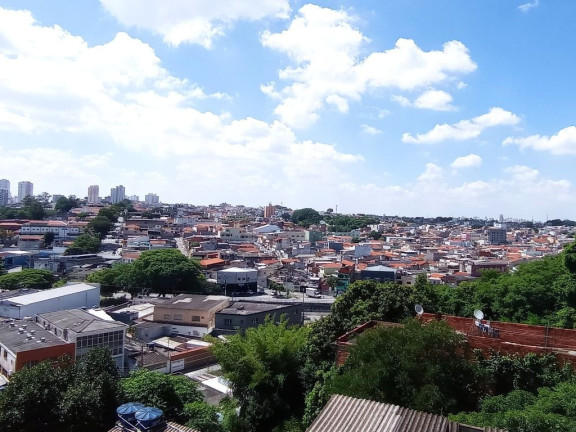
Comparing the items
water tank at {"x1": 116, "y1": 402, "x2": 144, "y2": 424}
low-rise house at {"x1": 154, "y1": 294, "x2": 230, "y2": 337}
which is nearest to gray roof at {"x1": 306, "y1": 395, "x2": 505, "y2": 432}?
water tank at {"x1": 116, "y1": 402, "x2": 144, "y2": 424}

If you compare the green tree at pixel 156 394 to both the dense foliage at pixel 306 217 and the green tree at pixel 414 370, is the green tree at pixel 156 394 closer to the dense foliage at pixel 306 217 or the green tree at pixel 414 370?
the green tree at pixel 414 370

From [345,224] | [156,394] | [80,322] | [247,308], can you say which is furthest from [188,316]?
[345,224]

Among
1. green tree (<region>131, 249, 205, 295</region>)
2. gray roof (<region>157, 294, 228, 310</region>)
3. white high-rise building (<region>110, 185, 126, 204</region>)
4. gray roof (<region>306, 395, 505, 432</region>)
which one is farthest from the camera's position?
white high-rise building (<region>110, 185, 126, 204</region>)

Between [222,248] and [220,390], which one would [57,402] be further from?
[222,248]

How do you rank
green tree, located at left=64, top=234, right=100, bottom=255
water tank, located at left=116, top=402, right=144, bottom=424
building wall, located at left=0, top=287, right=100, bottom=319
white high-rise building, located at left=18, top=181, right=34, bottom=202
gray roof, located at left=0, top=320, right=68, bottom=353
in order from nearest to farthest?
water tank, located at left=116, top=402, right=144, bottom=424 < gray roof, located at left=0, top=320, right=68, bottom=353 < building wall, located at left=0, top=287, right=100, bottom=319 < green tree, located at left=64, top=234, right=100, bottom=255 < white high-rise building, located at left=18, top=181, right=34, bottom=202

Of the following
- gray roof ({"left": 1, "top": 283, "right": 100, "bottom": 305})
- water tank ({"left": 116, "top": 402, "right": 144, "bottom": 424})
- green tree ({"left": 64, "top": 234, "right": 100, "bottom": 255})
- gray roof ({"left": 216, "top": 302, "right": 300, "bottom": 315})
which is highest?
water tank ({"left": 116, "top": 402, "right": 144, "bottom": 424})

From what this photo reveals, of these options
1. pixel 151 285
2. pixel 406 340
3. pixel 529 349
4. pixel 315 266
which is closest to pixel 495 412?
pixel 406 340

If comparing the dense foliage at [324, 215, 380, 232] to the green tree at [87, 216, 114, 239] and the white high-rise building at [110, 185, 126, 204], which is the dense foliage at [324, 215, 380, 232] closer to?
the green tree at [87, 216, 114, 239]

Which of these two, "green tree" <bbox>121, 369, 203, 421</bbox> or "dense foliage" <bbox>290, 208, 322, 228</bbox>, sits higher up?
"dense foliage" <bbox>290, 208, 322, 228</bbox>
